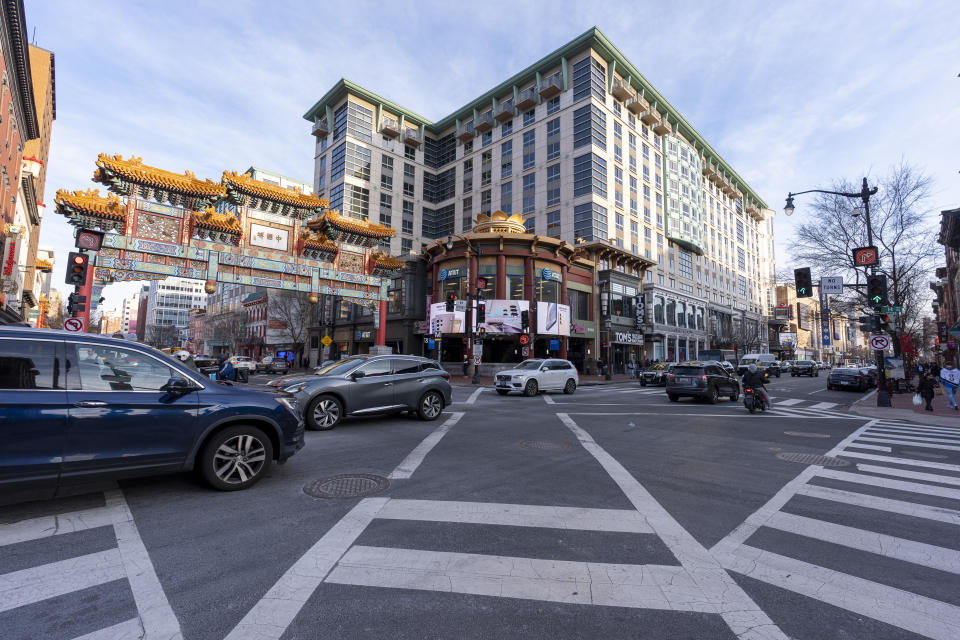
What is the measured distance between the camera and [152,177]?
23.5 meters

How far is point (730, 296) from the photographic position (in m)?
67.6

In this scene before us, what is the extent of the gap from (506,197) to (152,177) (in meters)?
33.2

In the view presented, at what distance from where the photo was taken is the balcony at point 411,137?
5453 centimetres

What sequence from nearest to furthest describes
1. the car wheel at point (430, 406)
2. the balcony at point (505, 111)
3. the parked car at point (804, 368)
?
the car wheel at point (430, 406) < the parked car at point (804, 368) < the balcony at point (505, 111)

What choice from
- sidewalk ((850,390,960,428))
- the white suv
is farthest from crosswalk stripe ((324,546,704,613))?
the white suv

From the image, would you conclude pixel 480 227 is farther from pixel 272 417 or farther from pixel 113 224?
pixel 272 417

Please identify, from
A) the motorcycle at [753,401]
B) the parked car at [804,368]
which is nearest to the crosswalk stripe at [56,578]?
the motorcycle at [753,401]

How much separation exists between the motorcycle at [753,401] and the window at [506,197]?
123 ft

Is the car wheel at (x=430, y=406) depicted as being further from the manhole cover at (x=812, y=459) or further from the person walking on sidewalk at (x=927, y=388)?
the person walking on sidewalk at (x=927, y=388)

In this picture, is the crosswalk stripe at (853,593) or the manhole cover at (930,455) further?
the manhole cover at (930,455)

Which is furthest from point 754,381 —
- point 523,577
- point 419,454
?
point 523,577

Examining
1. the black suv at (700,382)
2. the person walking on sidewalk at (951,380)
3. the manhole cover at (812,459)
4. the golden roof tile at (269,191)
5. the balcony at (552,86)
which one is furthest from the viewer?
the balcony at (552,86)

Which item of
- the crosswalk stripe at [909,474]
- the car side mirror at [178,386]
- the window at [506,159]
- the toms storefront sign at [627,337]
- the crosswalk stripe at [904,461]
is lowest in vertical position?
the crosswalk stripe at [904,461]

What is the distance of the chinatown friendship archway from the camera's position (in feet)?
75.2
